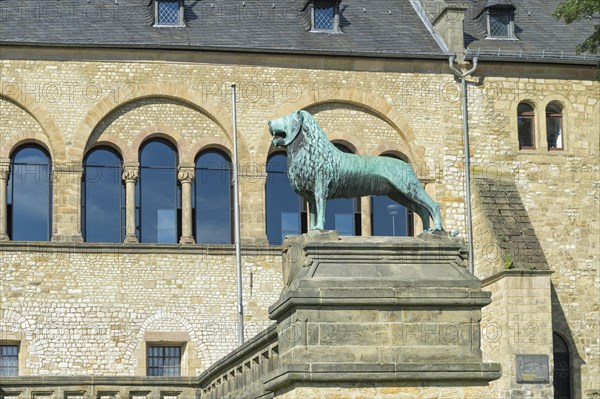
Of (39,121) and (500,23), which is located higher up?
(500,23)

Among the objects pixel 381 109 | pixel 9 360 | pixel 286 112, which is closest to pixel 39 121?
pixel 9 360

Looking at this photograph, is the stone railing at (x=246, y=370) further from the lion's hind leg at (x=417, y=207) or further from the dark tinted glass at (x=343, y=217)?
the dark tinted glass at (x=343, y=217)

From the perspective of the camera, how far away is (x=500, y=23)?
36.2 meters

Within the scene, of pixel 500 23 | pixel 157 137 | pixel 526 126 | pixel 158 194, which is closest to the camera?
pixel 158 194

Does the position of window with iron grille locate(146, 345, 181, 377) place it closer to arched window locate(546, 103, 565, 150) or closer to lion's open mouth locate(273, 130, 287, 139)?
arched window locate(546, 103, 565, 150)

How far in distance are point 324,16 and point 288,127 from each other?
65.1 ft

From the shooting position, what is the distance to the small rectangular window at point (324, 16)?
34906 millimetres

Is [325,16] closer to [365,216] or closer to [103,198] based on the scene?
[365,216]

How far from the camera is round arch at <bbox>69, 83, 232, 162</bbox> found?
32.1 m

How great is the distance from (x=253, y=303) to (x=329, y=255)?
1742 cm

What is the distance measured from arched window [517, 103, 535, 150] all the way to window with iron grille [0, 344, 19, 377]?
1371 cm

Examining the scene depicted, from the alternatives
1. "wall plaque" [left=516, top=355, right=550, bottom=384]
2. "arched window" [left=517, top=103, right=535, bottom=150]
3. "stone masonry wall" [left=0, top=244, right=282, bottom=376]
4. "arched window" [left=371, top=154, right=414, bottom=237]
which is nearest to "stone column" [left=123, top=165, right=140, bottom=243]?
"stone masonry wall" [left=0, top=244, right=282, bottom=376]

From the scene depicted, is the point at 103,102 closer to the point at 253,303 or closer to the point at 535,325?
the point at 253,303

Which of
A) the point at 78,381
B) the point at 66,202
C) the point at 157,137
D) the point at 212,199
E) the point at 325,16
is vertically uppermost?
the point at 325,16
